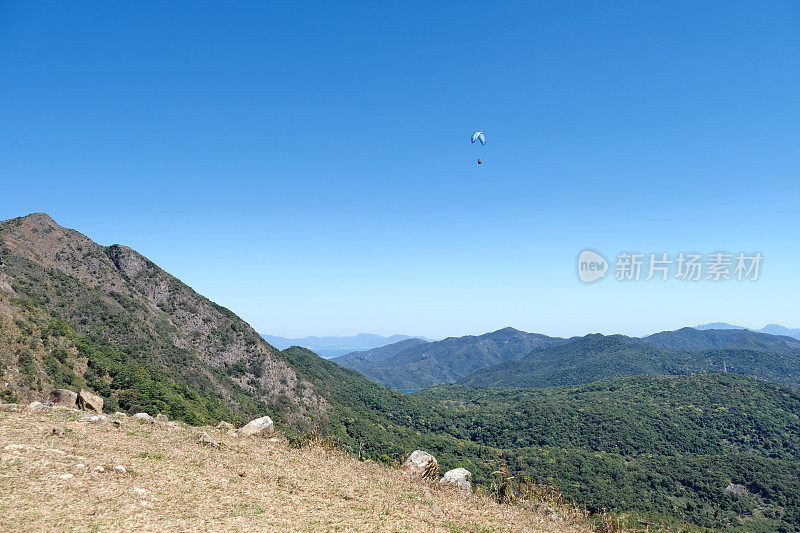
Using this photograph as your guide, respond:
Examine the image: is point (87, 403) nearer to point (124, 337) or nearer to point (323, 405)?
point (124, 337)

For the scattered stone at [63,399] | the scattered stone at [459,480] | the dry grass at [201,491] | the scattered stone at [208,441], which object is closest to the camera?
the dry grass at [201,491]

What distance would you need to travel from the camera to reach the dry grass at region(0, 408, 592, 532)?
8961 millimetres

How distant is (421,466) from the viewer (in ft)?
53.5

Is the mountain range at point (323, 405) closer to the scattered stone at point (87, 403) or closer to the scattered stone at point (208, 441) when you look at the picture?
the scattered stone at point (208, 441)

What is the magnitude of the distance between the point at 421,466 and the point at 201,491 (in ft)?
30.0

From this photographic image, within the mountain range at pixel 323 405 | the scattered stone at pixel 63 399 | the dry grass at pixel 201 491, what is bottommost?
the mountain range at pixel 323 405

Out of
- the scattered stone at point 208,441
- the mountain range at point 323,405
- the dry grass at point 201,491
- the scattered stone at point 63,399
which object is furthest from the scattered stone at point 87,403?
the mountain range at point 323,405

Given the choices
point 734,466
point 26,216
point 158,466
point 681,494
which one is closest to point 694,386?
point 734,466

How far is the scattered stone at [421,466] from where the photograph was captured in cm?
1599

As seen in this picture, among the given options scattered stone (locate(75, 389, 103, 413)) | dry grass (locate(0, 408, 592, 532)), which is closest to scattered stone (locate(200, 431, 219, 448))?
dry grass (locate(0, 408, 592, 532))

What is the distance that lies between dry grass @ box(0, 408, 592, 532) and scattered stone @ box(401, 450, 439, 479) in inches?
36.2

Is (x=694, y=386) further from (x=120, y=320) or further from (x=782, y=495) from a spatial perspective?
(x=120, y=320)

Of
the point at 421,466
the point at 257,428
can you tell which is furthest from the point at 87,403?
the point at 421,466

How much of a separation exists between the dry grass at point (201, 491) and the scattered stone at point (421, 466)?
919 mm
